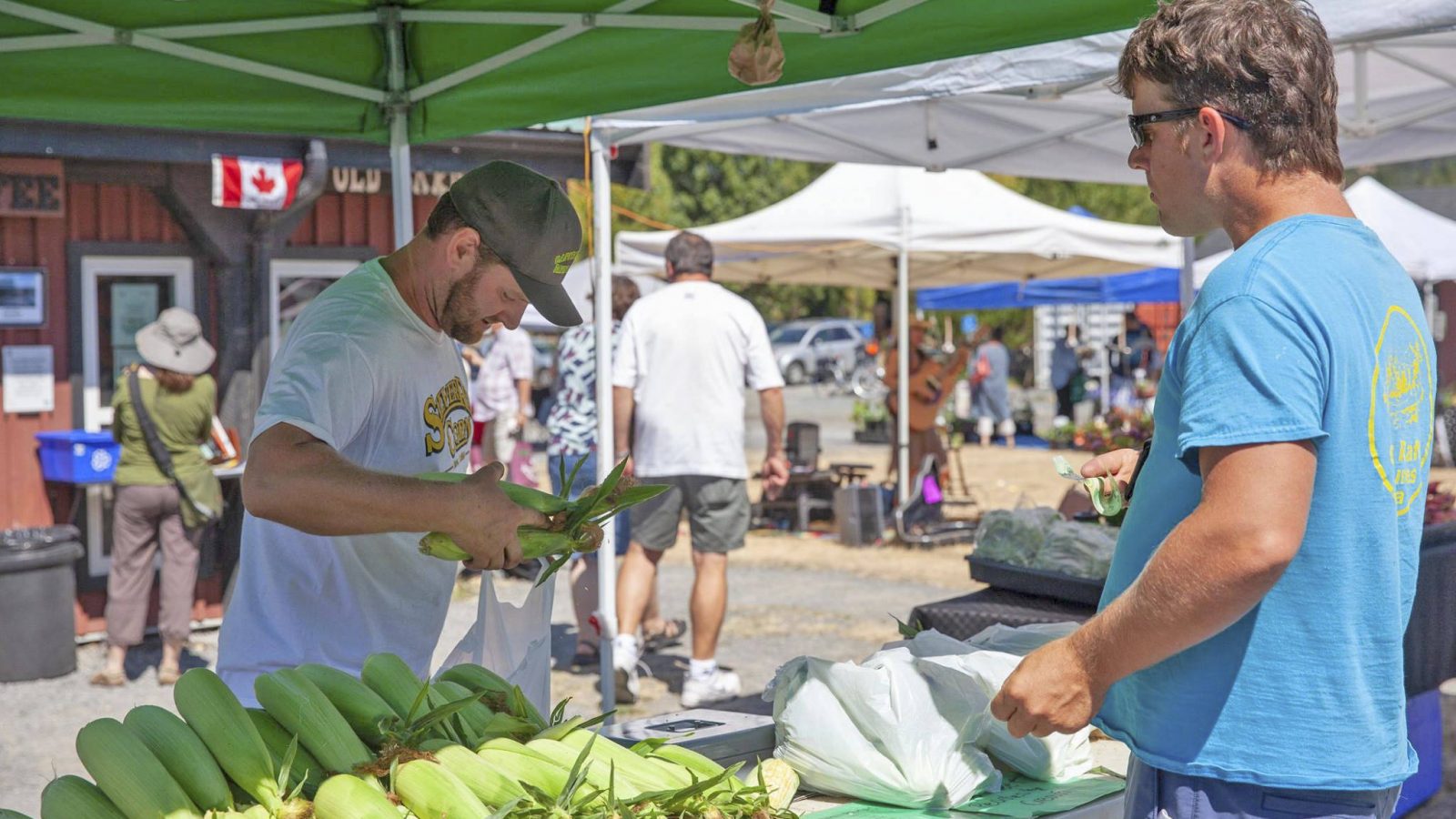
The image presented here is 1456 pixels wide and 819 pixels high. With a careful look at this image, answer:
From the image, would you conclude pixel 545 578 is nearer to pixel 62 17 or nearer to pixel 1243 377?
pixel 1243 377

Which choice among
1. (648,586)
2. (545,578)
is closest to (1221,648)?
(545,578)

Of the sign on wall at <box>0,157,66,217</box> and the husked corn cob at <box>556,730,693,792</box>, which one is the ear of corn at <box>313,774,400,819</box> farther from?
the sign on wall at <box>0,157,66,217</box>

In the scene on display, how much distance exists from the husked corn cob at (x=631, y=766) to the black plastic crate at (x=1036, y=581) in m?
2.08

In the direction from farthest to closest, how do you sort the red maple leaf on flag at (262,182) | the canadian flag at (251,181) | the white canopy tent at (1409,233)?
the white canopy tent at (1409,233) < the red maple leaf on flag at (262,182) < the canadian flag at (251,181)

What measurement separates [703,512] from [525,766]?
4.44 meters

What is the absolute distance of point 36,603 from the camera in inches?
279

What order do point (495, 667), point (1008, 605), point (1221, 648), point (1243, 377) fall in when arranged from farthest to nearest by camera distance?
1. point (1008, 605)
2. point (495, 667)
3. point (1221, 648)
4. point (1243, 377)

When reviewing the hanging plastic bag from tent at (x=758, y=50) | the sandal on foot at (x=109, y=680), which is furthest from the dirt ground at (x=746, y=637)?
the hanging plastic bag from tent at (x=758, y=50)

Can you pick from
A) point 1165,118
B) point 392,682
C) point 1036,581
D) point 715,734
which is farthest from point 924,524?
point 1165,118

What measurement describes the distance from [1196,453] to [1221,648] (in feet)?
0.86

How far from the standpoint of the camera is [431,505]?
6.89 feet

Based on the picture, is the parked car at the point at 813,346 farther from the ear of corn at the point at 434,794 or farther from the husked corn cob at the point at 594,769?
the ear of corn at the point at 434,794

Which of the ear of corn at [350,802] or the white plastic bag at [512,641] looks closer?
the ear of corn at [350,802]

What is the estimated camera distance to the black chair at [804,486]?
12203 millimetres
